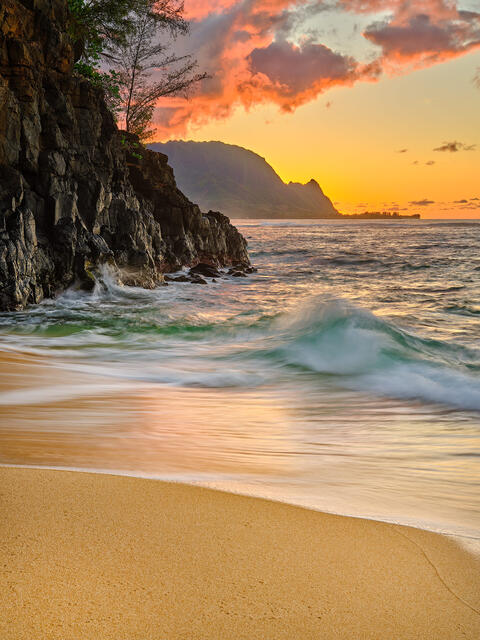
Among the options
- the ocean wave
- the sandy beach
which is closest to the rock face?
the ocean wave

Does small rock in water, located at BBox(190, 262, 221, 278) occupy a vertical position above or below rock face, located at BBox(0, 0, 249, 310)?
below

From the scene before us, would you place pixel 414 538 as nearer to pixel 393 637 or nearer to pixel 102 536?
pixel 393 637

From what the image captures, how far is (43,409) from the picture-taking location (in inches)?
191

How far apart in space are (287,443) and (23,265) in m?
10.6

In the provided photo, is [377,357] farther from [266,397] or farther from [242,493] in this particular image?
[242,493]

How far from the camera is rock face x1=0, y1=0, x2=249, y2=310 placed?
13023 mm

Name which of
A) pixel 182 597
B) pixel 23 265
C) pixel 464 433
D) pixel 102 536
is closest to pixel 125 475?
pixel 102 536

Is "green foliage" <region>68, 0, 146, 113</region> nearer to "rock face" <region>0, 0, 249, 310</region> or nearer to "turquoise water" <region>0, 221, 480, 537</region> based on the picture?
"rock face" <region>0, 0, 249, 310</region>

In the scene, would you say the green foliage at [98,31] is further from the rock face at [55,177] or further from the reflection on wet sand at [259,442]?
the reflection on wet sand at [259,442]

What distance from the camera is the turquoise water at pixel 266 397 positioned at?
3176 millimetres

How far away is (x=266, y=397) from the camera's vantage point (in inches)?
276

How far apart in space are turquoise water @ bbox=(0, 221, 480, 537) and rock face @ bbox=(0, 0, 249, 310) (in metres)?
1.02

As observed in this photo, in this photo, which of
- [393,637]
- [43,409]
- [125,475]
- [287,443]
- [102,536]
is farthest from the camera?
[43,409]

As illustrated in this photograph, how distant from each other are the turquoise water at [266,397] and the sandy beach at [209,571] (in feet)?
1.41
